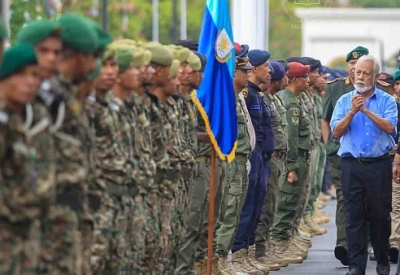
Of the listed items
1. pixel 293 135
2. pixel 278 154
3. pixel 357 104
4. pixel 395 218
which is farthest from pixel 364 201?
pixel 293 135

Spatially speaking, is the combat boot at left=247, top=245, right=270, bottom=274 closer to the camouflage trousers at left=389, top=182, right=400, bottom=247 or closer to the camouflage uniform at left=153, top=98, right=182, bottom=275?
the camouflage trousers at left=389, top=182, right=400, bottom=247

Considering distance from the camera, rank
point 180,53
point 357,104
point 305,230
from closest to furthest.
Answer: point 180,53, point 357,104, point 305,230

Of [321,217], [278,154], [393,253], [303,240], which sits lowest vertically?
[321,217]

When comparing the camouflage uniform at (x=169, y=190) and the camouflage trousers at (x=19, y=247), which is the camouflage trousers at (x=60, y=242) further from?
the camouflage uniform at (x=169, y=190)

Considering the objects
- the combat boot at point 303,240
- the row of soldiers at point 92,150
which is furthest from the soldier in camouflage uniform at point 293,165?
the row of soldiers at point 92,150

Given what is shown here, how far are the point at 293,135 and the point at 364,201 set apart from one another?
3460 millimetres

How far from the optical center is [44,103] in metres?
7.64

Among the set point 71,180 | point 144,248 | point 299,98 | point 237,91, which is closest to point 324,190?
point 299,98

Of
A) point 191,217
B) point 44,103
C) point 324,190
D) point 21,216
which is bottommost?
point 324,190

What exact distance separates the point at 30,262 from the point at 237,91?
23.5ft

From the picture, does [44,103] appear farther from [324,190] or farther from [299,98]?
[324,190]

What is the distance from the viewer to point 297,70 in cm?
1797

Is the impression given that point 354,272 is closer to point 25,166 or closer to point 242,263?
point 242,263

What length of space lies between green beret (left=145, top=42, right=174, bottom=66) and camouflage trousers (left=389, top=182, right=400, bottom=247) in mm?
6004
